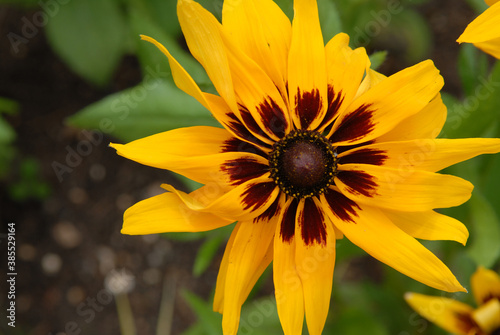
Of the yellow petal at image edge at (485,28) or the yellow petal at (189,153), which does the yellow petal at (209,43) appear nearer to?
the yellow petal at (189,153)

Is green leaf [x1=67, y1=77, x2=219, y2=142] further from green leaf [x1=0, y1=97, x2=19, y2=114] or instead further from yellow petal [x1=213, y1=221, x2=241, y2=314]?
green leaf [x1=0, y1=97, x2=19, y2=114]

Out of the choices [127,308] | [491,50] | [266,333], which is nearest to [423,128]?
[491,50]

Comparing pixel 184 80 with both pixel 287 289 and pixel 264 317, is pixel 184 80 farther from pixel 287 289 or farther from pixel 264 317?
pixel 264 317

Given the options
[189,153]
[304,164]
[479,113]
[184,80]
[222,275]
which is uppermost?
[184,80]

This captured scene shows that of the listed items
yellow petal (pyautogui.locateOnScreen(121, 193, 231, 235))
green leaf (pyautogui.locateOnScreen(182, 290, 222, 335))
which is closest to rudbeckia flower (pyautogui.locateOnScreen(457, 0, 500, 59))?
yellow petal (pyautogui.locateOnScreen(121, 193, 231, 235))

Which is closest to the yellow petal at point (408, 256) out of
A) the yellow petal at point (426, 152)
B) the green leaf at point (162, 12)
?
the yellow petal at point (426, 152)

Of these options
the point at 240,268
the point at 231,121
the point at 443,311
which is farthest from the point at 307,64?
the point at 443,311
